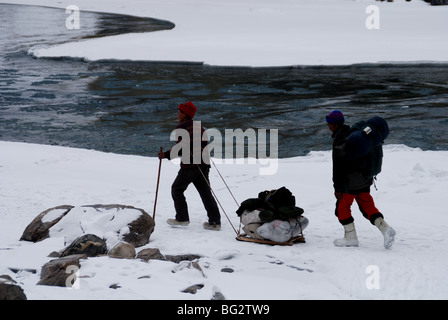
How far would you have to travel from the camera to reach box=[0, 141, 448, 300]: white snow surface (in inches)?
207

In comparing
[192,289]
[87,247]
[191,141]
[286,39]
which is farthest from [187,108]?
[286,39]

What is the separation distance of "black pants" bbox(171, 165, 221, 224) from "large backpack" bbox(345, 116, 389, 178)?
1.99 metres

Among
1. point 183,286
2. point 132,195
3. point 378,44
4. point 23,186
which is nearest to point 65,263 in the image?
point 183,286

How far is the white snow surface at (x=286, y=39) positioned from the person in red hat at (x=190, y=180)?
19.4 metres

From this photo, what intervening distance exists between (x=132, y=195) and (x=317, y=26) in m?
30.8

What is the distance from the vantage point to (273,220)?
6.77 metres

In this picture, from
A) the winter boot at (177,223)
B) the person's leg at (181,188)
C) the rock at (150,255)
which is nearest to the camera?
the rock at (150,255)

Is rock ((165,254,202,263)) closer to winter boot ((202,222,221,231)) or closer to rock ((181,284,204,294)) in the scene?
rock ((181,284,204,294))

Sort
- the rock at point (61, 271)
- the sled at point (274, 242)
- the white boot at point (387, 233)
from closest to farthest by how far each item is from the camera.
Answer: the rock at point (61, 271)
the white boot at point (387, 233)
the sled at point (274, 242)

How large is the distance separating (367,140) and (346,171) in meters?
0.42

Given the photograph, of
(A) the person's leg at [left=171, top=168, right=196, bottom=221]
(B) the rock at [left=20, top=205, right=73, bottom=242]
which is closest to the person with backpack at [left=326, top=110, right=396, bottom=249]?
(A) the person's leg at [left=171, top=168, right=196, bottom=221]

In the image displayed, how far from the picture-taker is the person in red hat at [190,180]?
719cm

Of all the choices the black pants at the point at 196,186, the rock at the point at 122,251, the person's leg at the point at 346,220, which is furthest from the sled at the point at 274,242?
the rock at the point at 122,251

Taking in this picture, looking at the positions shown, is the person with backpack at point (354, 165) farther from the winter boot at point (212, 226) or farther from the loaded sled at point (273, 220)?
the winter boot at point (212, 226)
